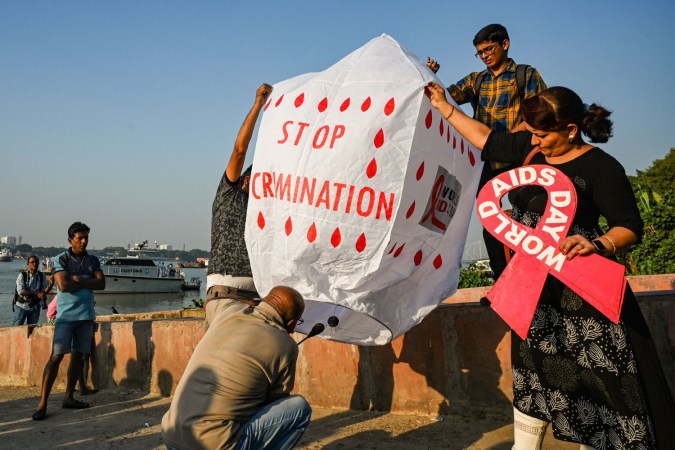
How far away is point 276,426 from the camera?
9.45ft

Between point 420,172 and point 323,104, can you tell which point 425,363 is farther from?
point 323,104

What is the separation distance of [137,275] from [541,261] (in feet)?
172

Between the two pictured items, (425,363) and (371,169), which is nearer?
(371,169)

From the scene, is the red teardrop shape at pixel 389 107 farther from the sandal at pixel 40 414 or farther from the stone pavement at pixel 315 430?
the sandal at pixel 40 414

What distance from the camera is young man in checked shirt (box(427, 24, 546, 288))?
12.6ft

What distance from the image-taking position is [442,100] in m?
2.70

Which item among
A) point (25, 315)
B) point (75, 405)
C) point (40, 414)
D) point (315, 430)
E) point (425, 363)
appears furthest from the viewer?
point (25, 315)

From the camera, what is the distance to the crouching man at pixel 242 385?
2715mm

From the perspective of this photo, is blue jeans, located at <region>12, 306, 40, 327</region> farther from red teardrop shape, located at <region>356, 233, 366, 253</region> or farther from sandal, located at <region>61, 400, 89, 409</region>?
red teardrop shape, located at <region>356, 233, 366, 253</region>

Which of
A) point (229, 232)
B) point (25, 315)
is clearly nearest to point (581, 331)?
point (229, 232)

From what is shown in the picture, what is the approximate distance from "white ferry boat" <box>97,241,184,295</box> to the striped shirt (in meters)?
48.6

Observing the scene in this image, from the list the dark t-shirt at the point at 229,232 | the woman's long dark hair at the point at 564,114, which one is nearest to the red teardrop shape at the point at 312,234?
the woman's long dark hair at the point at 564,114

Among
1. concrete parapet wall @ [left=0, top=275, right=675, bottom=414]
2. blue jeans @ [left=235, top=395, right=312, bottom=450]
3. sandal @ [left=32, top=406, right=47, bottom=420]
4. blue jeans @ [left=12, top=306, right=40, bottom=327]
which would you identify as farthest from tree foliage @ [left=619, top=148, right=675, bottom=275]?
blue jeans @ [left=12, top=306, right=40, bottom=327]

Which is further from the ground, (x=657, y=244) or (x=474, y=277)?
(x=657, y=244)
